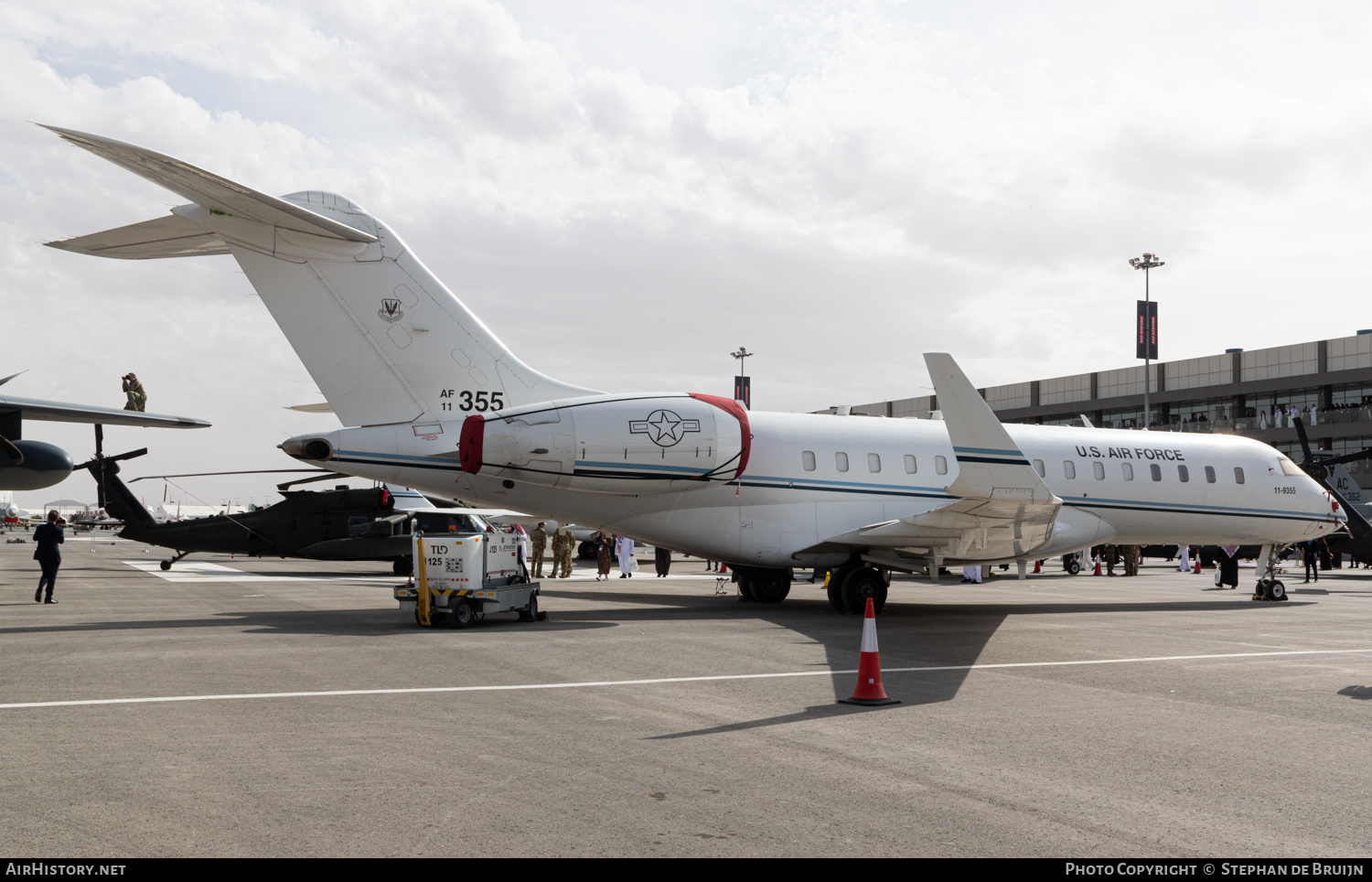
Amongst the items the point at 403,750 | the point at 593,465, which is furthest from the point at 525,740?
the point at 593,465

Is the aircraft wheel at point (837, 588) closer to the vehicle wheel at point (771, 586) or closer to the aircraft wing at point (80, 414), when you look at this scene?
the vehicle wheel at point (771, 586)

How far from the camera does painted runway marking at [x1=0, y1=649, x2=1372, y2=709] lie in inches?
334

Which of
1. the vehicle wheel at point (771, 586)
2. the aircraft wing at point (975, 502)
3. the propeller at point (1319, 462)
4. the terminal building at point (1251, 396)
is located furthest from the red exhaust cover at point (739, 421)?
the terminal building at point (1251, 396)

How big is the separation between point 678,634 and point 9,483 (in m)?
11.6

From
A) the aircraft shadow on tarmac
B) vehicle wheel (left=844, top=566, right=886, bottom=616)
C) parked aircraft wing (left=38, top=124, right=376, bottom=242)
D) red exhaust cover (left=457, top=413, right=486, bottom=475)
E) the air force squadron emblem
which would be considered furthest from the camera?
vehicle wheel (left=844, top=566, right=886, bottom=616)

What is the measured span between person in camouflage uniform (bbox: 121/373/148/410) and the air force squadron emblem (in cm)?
1063

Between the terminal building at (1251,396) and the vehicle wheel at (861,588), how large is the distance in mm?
35852

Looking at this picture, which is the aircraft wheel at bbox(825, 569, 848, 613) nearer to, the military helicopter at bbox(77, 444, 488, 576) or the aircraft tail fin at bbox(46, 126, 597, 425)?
the aircraft tail fin at bbox(46, 126, 597, 425)

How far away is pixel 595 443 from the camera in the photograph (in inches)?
622

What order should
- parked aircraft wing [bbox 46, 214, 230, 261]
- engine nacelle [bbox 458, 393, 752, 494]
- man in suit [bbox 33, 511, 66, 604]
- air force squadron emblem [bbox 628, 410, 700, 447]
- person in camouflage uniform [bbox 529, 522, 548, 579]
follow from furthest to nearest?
person in camouflage uniform [bbox 529, 522, 548, 579] < man in suit [bbox 33, 511, 66, 604] < air force squadron emblem [bbox 628, 410, 700, 447] < engine nacelle [bbox 458, 393, 752, 494] < parked aircraft wing [bbox 46, 214, 230, 261]

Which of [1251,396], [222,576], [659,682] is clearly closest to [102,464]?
[222,576]

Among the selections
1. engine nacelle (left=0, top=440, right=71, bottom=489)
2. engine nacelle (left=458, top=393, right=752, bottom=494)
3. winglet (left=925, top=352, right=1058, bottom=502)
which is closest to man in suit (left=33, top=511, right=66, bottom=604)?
engine nacelle (left=0, top=440, right=71, bottom=489)

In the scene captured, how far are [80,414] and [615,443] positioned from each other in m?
9.25
